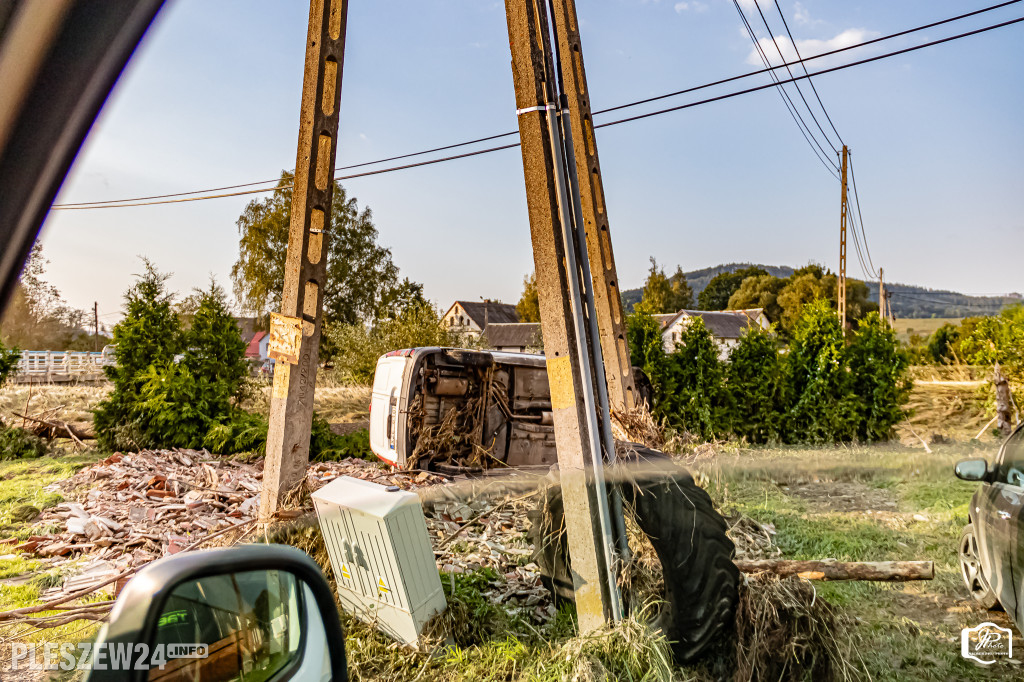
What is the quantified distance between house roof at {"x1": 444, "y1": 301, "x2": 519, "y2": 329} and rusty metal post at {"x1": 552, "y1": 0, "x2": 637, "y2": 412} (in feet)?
123

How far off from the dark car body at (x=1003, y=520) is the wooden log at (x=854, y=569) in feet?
1.56

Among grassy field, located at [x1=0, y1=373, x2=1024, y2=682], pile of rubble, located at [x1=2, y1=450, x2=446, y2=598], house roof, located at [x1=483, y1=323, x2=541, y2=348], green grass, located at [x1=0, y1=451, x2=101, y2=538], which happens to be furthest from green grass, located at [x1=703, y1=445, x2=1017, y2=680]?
house roof, located at [x1=483, y1=323, x2=541, y2=348]

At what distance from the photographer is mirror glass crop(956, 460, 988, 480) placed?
307 centimetres

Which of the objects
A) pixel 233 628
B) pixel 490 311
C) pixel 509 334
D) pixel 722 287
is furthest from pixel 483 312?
pixel 233 628

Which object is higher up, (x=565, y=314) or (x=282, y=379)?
(x=565, y=314)

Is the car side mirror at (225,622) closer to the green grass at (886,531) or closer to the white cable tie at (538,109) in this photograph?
the white cable tie at (538,109)

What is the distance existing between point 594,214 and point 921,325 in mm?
9916

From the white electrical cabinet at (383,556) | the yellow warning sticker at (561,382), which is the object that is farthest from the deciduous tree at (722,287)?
the white electrical cabinet at (383,556)

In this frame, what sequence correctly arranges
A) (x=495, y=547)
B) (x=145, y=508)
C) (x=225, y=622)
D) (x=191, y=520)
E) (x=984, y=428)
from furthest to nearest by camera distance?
(x=984, y=428), (x=145, y=508), (x=191, y=520), (x=495, y=547), (x=225, y=622)

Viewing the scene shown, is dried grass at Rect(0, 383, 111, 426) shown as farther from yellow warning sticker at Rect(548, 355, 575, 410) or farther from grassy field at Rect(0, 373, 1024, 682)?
yellow warning sticker at Rect(548, 355, 575, 410)

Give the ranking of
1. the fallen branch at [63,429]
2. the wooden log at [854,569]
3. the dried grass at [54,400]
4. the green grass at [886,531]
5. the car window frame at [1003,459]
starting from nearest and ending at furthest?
the car window frame at [1003,459]
the green grass at [886,531]
the wooden log at [854,569]
the fallen branch at [63,429]
the dried grass at [54,400]

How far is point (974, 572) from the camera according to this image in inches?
152

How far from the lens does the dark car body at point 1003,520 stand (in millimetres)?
2877

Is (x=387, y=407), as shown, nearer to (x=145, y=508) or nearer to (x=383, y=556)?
(x=145, y=508)
